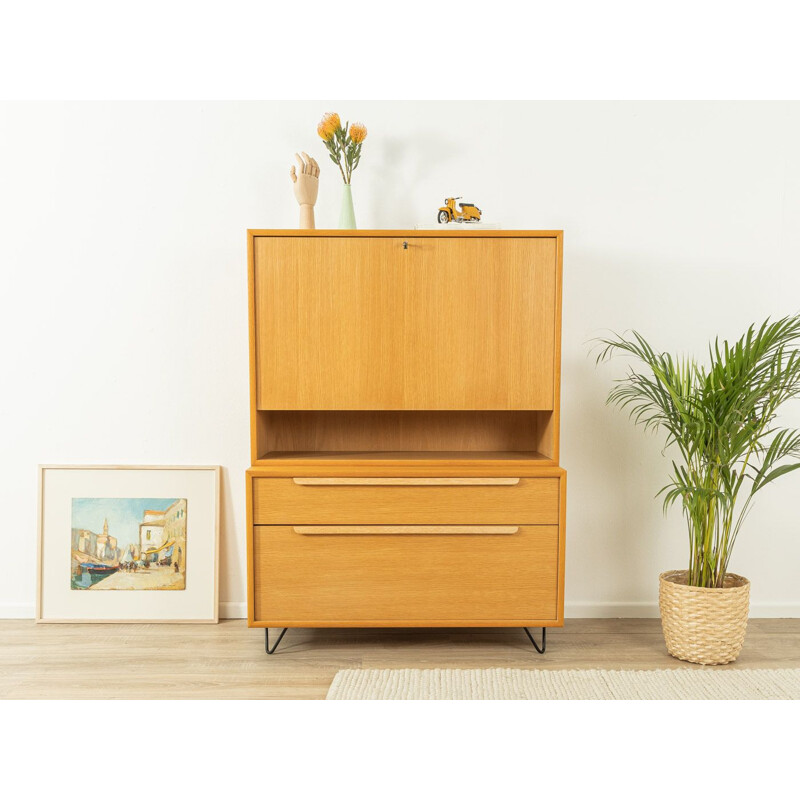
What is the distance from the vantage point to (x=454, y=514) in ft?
8.41

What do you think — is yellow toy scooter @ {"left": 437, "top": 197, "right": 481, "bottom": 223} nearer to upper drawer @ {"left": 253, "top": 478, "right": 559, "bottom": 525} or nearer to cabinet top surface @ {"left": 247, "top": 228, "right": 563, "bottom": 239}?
cabinet top surface @ {"left": 247, "top": 228, "right": 563, "bottom": 239}

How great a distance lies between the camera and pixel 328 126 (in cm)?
276

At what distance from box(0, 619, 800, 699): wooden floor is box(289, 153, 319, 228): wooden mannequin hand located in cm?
170

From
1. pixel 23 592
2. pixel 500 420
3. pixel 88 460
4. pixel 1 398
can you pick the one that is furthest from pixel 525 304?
pixel 23 592

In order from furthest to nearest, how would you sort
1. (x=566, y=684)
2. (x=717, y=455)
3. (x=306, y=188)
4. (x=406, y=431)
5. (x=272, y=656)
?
(x=406, y=431), (x=306, y=188), (x=272, y=656), (x=717, y=455), (x=566, y=684)

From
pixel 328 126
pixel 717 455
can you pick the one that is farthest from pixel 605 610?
pixel 328 126

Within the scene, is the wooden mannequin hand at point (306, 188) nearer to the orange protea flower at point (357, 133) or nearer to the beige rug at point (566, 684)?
the orange protea flower at point (357, 133)

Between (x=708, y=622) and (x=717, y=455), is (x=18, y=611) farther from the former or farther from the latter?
(x=717, y=455)

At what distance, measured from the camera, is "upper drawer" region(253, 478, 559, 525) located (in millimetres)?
2559

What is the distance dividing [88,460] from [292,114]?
5.78 ft

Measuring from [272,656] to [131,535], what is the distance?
89 cm

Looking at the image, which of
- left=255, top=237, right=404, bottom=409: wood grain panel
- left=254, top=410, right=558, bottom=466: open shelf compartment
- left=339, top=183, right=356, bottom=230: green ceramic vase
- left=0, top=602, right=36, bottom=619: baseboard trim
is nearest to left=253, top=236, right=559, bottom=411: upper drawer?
left=255, top=237, right=404, bottom=409: wood grain panel

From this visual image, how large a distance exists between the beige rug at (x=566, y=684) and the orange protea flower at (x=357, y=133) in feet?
6.80

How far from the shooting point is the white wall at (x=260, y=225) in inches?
116
